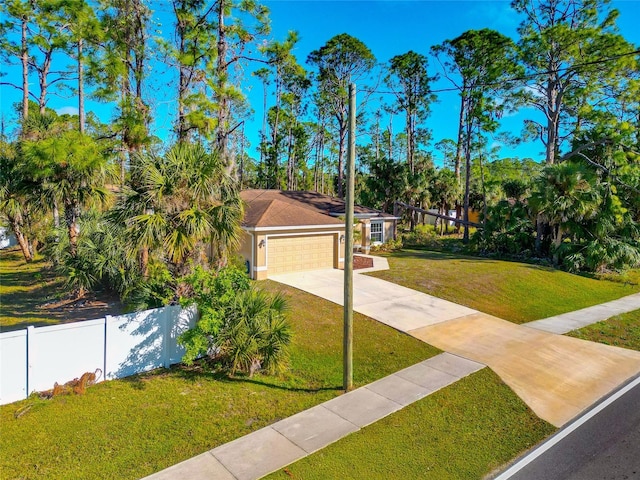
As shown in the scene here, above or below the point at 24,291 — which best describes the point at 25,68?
above

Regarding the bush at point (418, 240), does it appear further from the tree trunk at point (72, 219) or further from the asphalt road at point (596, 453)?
the asphalt road at point (596, 453)

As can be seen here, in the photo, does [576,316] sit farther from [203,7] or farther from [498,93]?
[498,93]

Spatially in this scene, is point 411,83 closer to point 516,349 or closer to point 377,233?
point 377,233

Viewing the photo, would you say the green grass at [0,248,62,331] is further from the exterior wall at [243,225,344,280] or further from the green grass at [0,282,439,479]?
the exterior wall at [243,225,344,280]

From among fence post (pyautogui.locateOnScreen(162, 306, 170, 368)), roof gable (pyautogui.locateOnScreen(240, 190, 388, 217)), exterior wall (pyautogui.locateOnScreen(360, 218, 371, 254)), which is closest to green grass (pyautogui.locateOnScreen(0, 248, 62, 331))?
fence post (pyautogui.locateOnScreen(162, 306, 170, 368))

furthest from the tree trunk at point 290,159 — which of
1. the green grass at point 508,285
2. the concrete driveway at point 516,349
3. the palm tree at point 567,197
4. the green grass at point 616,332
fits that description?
the green grass at point 616,332

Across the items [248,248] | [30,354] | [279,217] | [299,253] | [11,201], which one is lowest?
[30,354]

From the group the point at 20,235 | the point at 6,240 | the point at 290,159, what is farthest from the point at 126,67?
the point at 290,159
